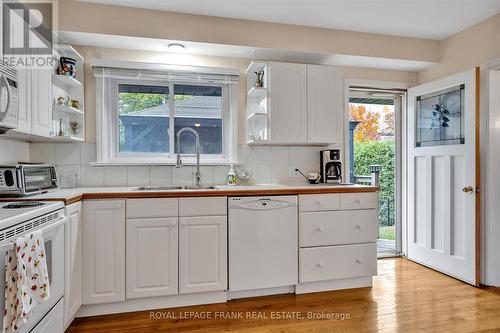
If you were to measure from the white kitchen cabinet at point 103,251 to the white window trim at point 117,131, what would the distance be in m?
0.67

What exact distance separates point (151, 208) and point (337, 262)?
1658 millimetres

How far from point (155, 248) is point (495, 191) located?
9.80ft

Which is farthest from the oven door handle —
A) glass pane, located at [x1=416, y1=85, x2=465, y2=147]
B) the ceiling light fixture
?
glass pane, located at [x1=416, y1=85, x2=465, y2=147]

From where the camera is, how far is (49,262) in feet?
5.42

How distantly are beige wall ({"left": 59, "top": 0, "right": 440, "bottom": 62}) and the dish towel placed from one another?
1856mm

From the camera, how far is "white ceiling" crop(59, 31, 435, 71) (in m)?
2.57

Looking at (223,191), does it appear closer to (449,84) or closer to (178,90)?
(178,90)

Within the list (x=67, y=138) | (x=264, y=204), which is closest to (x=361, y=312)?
(x=264, y=204)

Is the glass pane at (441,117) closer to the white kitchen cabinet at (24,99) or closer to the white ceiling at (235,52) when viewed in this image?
the white ceiling at (235,52)

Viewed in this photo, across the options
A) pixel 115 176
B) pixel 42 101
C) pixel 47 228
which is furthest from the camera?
pixel 115 176

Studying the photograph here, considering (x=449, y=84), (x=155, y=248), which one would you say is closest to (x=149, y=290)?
(x=155, y=248)

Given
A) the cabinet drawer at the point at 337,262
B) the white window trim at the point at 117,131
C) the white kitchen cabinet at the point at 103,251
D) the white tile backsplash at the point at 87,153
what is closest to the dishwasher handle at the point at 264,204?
the cabinet drawer at the point at 337,262

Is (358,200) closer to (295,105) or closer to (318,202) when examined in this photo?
(318,202)

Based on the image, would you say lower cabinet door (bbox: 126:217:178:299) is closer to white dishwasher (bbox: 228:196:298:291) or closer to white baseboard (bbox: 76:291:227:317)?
white baseboard (bbox: 76:291:227:317)
